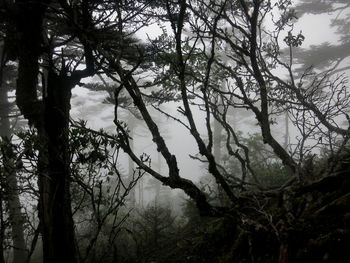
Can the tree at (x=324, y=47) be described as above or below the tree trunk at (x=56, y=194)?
above

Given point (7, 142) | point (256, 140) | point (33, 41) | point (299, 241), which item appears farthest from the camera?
point (256, 140)

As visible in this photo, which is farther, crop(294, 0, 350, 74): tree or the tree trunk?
crop(294, 0, 350, 74): tree

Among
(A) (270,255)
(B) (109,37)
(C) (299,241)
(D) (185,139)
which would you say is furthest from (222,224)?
(D) (185,139)

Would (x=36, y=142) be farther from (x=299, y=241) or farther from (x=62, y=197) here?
(x=299, y=241)

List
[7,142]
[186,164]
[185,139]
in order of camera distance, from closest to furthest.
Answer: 1. [7,142]
2. [186,164]
3. [185,139]

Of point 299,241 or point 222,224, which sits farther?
point 222,224

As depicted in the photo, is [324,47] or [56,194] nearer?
[56,194]

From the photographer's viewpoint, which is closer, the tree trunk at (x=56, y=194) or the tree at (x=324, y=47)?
the tree trunk at (x=56, y=194)

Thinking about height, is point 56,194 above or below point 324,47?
below

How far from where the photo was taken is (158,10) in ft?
20.1

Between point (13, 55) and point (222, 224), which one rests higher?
point (13, 55)

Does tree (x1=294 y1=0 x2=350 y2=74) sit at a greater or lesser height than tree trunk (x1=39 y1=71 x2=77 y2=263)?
greater

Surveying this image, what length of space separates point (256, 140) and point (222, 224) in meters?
11.5

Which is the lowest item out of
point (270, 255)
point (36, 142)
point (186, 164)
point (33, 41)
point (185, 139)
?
point (270, 255)
